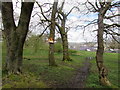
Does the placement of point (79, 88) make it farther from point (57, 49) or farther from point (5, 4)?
point (57, 49)

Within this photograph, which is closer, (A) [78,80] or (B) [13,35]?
(B) [13,35]

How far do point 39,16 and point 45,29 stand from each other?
1480mm

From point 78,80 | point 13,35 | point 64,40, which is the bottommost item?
point 78,80

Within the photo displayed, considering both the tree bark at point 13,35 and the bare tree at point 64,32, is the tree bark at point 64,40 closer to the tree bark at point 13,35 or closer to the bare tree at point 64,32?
the bare tree at point 64,32

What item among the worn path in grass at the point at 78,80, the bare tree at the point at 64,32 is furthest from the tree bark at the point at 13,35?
the bare tree at the point at 64,32

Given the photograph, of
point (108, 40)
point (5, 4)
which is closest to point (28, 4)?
point (5, 4)

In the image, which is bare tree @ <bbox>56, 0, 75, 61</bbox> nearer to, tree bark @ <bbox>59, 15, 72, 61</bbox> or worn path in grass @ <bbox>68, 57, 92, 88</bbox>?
tree bark @ <bbox>59, 15, 72, 61</bbox>

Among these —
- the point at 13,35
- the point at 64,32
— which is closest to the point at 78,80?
the point at 13,35

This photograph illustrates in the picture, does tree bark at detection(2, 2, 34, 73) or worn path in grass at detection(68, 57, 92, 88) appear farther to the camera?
worn path in grass at detection(68, 57, 92, 88)

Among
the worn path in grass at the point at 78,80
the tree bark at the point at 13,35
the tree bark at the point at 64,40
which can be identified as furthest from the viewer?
the tree bark at the point at 64,40

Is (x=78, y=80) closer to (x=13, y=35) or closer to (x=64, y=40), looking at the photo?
(x=13, y=35)

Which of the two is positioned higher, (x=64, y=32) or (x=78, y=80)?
(x=64, y=32)

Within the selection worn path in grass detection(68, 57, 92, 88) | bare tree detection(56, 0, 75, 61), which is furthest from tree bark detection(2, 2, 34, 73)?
bare tree detection(56, 0, 75, 61)

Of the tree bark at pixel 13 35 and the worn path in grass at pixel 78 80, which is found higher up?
the tree bark at pixel 13 35
